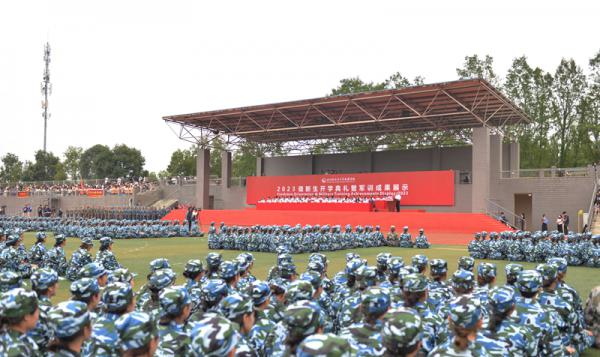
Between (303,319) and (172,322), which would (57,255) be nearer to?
(172,322)

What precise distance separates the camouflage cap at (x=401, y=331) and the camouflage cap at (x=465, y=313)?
1.56 feet

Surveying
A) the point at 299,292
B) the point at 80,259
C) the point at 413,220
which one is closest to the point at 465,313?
the point at 299,292

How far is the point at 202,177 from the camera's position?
3906cm

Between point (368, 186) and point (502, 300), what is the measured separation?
2971 cm

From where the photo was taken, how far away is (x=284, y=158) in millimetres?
44281

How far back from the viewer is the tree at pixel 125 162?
68.3m

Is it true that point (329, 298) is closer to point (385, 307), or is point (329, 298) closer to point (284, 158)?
point (385, 307)

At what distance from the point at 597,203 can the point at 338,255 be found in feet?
45.7

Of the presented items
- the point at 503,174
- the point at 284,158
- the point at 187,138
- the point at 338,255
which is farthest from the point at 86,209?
the point at 503,174

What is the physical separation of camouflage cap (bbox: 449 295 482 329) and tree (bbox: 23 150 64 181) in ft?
227

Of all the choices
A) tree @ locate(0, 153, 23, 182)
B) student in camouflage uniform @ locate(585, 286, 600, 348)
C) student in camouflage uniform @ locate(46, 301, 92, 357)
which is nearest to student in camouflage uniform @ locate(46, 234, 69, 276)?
student in camouflage uniform @ locate(46, 301, 92, 357)

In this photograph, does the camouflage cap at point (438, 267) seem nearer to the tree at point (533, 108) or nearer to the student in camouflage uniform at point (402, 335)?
the student in camouflage uniform at point (402, 335)

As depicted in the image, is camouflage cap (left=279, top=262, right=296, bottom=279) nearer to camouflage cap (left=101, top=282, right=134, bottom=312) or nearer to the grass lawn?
camouflage cap (left=101, top=282, right=134, bottom=312)

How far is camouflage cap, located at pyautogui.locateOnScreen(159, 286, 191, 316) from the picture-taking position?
386 centimetres
